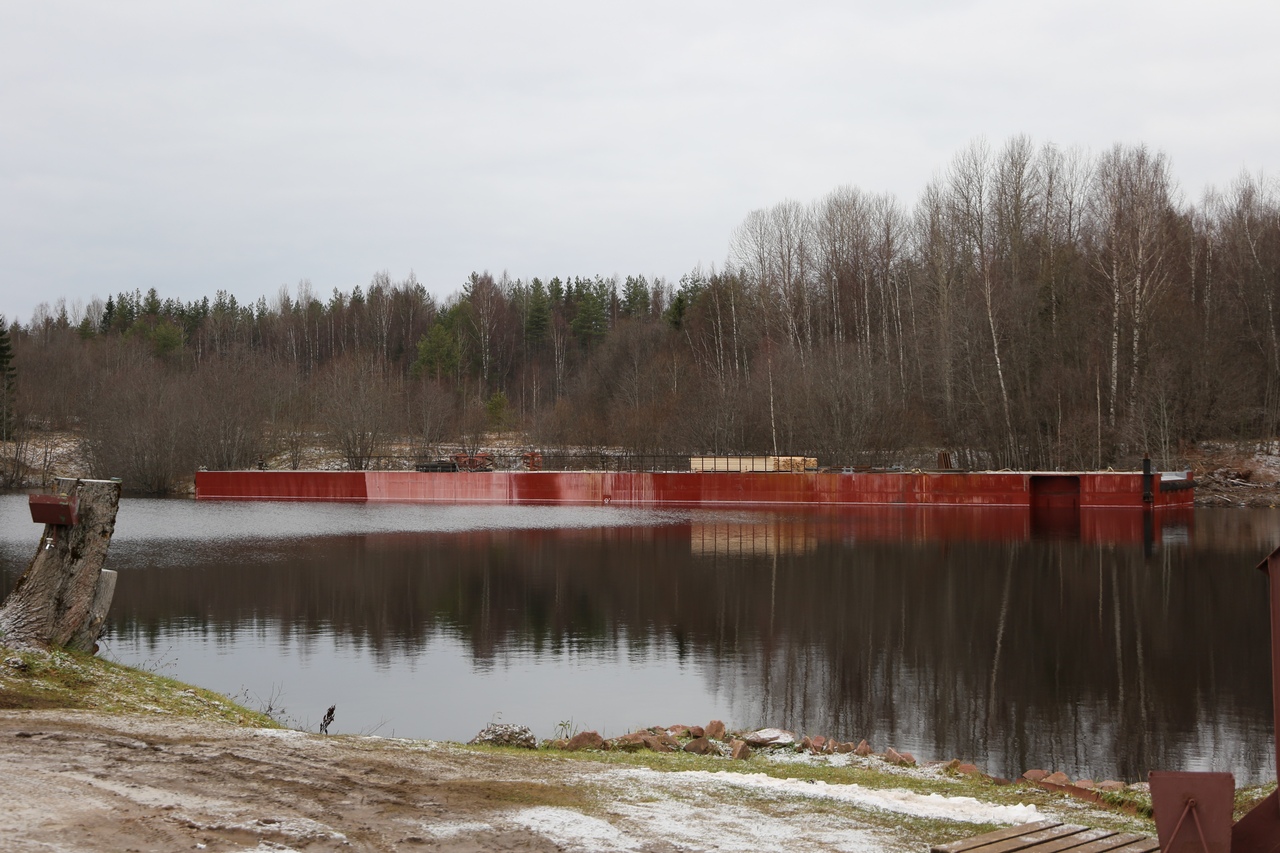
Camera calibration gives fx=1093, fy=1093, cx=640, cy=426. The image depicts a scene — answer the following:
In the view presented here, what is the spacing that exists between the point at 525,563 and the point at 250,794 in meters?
20.4

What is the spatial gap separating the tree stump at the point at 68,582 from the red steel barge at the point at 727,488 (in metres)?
37.3

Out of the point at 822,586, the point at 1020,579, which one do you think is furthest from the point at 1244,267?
the point at 822,586

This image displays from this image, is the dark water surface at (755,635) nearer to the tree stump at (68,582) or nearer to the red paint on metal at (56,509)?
the tree stump at (68,582)

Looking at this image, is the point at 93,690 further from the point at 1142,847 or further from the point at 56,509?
the point at 1142,847

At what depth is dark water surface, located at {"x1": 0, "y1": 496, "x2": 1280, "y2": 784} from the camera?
40.8ft

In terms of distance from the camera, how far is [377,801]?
6.32m

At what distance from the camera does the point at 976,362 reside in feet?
178

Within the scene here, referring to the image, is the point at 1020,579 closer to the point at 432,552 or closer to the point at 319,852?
the point at 432,552

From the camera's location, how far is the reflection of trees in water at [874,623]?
12312mm

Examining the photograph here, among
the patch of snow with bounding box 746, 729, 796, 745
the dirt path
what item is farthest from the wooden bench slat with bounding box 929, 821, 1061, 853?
the patch of snow with bounding box 746, 729, 796, 745

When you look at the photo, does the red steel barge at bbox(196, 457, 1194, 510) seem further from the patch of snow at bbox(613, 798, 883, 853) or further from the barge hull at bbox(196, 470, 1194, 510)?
the patch of snow at bbox(613, 798, 883, 853)

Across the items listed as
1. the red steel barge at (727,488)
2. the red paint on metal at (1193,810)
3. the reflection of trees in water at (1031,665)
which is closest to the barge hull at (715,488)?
the red steel barge at (727,488)

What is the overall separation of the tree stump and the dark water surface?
2559 millimetres

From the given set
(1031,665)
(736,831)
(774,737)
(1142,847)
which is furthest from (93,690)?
(1031,665)
